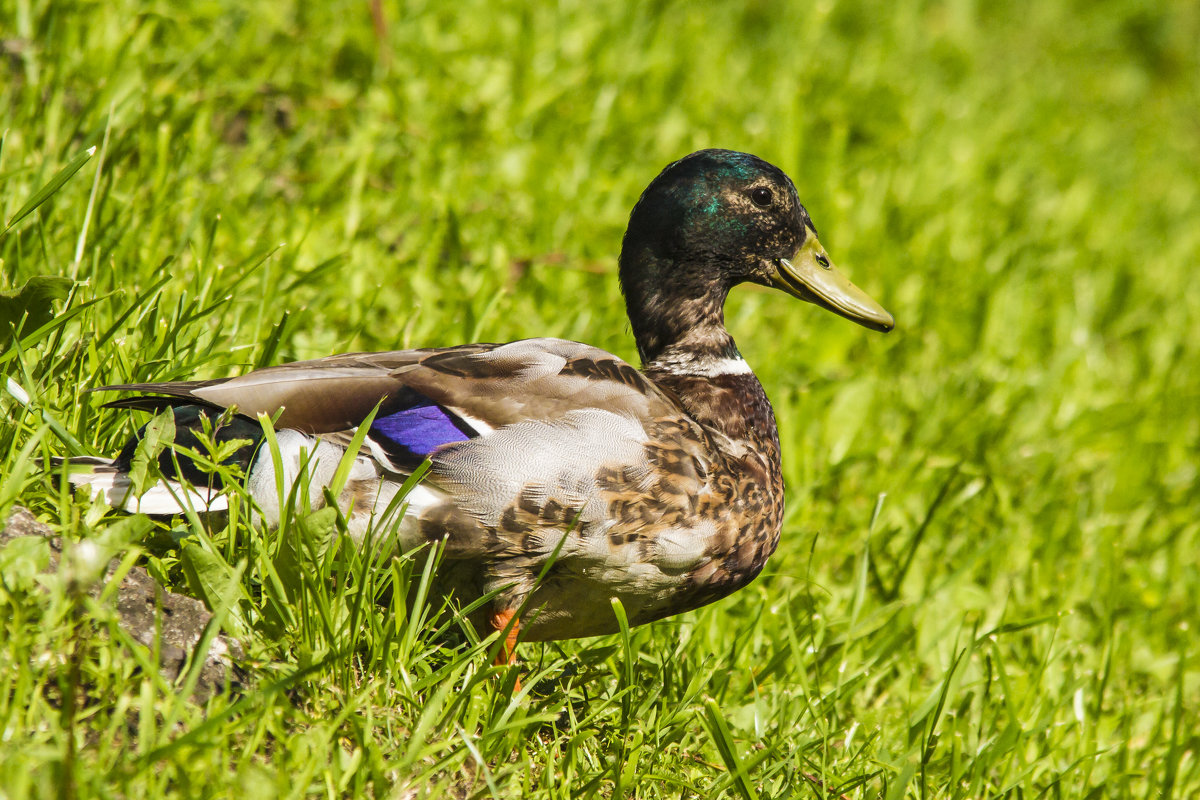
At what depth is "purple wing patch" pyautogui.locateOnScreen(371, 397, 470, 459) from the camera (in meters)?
2.16

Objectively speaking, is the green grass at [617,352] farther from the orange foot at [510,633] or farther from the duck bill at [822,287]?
the duck bill at [822,287]

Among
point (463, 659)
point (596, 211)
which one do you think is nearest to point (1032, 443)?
point (596, 211)

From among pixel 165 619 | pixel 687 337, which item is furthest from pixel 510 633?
pixel 687 337

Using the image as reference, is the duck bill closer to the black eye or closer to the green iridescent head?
the green iridescent head

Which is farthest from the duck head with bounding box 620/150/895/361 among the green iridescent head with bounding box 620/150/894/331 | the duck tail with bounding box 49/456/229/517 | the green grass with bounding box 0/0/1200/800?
the duck tail with bounding box 49/456/229/517

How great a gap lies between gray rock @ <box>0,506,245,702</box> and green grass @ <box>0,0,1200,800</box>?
0.15 ft

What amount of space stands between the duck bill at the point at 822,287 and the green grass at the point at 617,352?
0.64 m

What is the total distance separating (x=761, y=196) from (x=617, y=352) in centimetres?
114

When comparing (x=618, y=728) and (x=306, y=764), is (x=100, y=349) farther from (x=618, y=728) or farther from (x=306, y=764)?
(x=618, y=728)

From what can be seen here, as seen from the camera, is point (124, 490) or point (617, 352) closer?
point (124, 490)

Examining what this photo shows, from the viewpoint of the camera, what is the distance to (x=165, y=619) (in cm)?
195

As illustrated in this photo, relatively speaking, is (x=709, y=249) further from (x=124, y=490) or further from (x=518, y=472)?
(x=124, y=490)

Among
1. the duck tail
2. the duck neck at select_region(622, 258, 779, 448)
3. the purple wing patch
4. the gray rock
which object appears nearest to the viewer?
the gray rock

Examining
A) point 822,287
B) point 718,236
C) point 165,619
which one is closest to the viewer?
point 165,619
